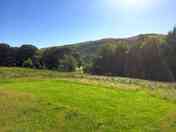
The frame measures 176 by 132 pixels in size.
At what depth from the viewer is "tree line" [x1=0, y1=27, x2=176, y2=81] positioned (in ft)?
109

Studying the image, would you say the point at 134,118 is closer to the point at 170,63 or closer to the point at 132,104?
the point at 132,104

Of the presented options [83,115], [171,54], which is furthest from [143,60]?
[83,115]

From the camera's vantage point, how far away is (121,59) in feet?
135

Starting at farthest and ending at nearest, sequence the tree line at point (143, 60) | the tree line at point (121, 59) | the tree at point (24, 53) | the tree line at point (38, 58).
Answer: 1. the tree at point (24, 53)
2. the tree line at point (38, 58)
3. the tree line at point (121, 59)
4. the tree line at point (143, 60)

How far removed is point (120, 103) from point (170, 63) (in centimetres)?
2394

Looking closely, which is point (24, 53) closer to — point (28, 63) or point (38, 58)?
point (38, 58)

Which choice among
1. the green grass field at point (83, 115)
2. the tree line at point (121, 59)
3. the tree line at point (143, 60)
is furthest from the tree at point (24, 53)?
the green grass field at point (83, 115)

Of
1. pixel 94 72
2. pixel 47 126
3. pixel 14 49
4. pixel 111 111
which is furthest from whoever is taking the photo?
pixel 14 49

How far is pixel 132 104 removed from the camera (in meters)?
11.4

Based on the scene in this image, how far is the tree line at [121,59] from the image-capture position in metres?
33.2

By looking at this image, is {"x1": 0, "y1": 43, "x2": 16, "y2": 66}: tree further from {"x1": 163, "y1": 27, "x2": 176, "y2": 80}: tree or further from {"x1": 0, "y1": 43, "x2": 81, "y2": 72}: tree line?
{"x1": 163, "y1": 27, "x2": 176, "y2": 80}: tree

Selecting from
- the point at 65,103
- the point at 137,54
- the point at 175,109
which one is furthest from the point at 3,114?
the point at 137,54

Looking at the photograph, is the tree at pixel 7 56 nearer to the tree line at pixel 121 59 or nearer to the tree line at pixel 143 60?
the tree line at pixel 121 59

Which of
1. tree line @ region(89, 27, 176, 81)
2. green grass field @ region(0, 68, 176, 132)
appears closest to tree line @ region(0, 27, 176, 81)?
tree line @ region(89, 27, 176, 81)
